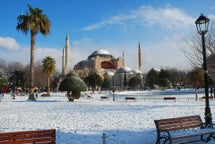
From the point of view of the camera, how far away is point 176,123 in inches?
327

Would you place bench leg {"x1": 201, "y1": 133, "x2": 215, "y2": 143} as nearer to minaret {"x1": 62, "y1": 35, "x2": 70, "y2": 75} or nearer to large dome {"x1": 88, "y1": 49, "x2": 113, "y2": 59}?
minaret {"x1": 62, "y1": 35, "x2": 70, "y2": 75}

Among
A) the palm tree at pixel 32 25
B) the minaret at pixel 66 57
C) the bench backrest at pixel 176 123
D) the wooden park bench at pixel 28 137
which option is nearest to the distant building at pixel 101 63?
the minaret at pixel 66 57

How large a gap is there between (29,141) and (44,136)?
0.35m

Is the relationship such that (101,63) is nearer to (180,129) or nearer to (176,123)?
(180,129)

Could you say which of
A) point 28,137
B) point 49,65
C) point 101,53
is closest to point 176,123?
point 28,137

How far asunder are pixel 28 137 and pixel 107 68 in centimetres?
11921

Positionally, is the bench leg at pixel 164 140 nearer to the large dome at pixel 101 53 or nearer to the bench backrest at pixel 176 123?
the bench backrest at pixel 176 123

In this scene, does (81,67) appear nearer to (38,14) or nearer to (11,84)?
(11,84)

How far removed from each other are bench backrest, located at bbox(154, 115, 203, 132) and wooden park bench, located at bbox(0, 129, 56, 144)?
9.43ft

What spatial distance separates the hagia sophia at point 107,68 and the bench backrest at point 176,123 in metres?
91.2

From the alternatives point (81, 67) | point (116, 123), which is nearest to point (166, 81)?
point (81, 67)

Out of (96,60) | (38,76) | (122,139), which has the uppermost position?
(96,60)

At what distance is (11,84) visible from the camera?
74.9 m

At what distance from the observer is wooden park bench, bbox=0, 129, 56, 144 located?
5.70 meters
